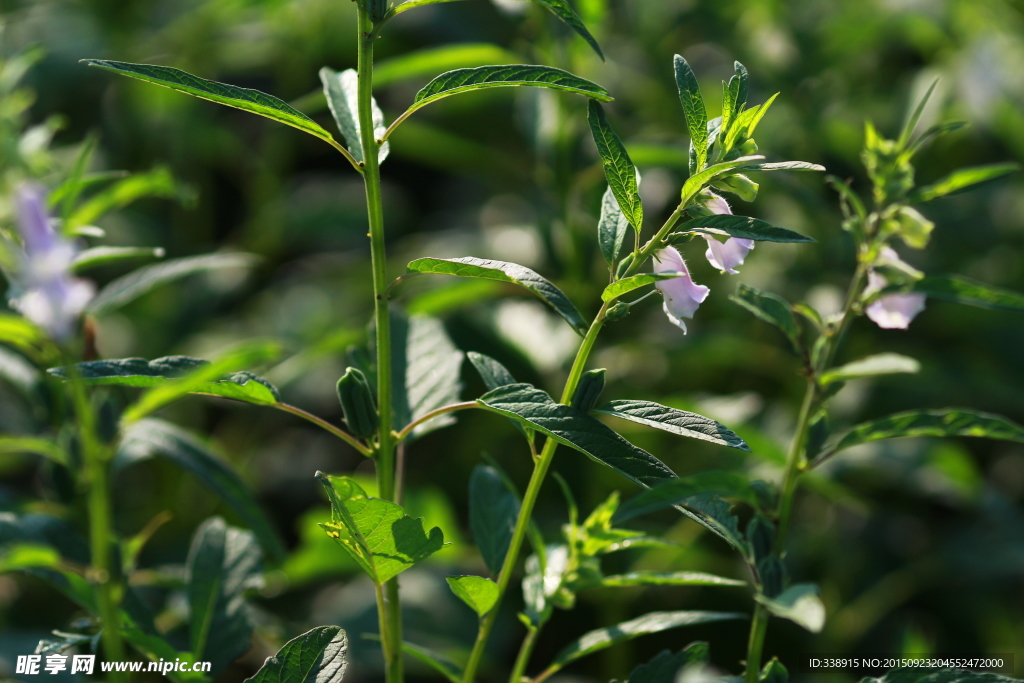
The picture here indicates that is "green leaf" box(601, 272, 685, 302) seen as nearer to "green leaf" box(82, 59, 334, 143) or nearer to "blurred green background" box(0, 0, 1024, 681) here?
"green leaf" box(82, 59, 334, 143)

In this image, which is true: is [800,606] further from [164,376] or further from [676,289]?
[164,376]

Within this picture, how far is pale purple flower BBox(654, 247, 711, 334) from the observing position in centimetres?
72

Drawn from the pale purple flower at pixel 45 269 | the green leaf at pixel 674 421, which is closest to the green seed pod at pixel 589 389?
the green leaf at pixel 674 421

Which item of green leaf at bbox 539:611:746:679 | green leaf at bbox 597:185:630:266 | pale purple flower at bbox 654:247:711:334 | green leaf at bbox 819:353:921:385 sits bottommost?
green leaf at bbox 539:611:746:679

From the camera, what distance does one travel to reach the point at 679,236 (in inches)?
27.3

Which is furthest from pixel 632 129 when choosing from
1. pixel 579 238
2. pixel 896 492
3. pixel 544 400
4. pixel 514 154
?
pixel 544 400

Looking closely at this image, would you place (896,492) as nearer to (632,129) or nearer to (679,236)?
(632,129)

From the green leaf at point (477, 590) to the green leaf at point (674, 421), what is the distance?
0.18 meters

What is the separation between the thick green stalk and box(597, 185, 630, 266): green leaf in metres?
0.20

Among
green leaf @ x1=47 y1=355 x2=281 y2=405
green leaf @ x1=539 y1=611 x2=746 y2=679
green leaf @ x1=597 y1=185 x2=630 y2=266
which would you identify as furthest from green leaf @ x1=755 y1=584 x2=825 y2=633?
green leaf @ x1=47 y1=355 x2=281 y2=405

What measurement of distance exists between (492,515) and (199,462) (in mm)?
391

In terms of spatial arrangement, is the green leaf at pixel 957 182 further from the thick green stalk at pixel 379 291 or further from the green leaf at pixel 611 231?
the thick green stalk at pixel 379 291

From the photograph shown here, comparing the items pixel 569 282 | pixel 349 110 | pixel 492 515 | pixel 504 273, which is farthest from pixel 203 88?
pixel 569 282

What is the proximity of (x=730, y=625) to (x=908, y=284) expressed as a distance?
103 cm
